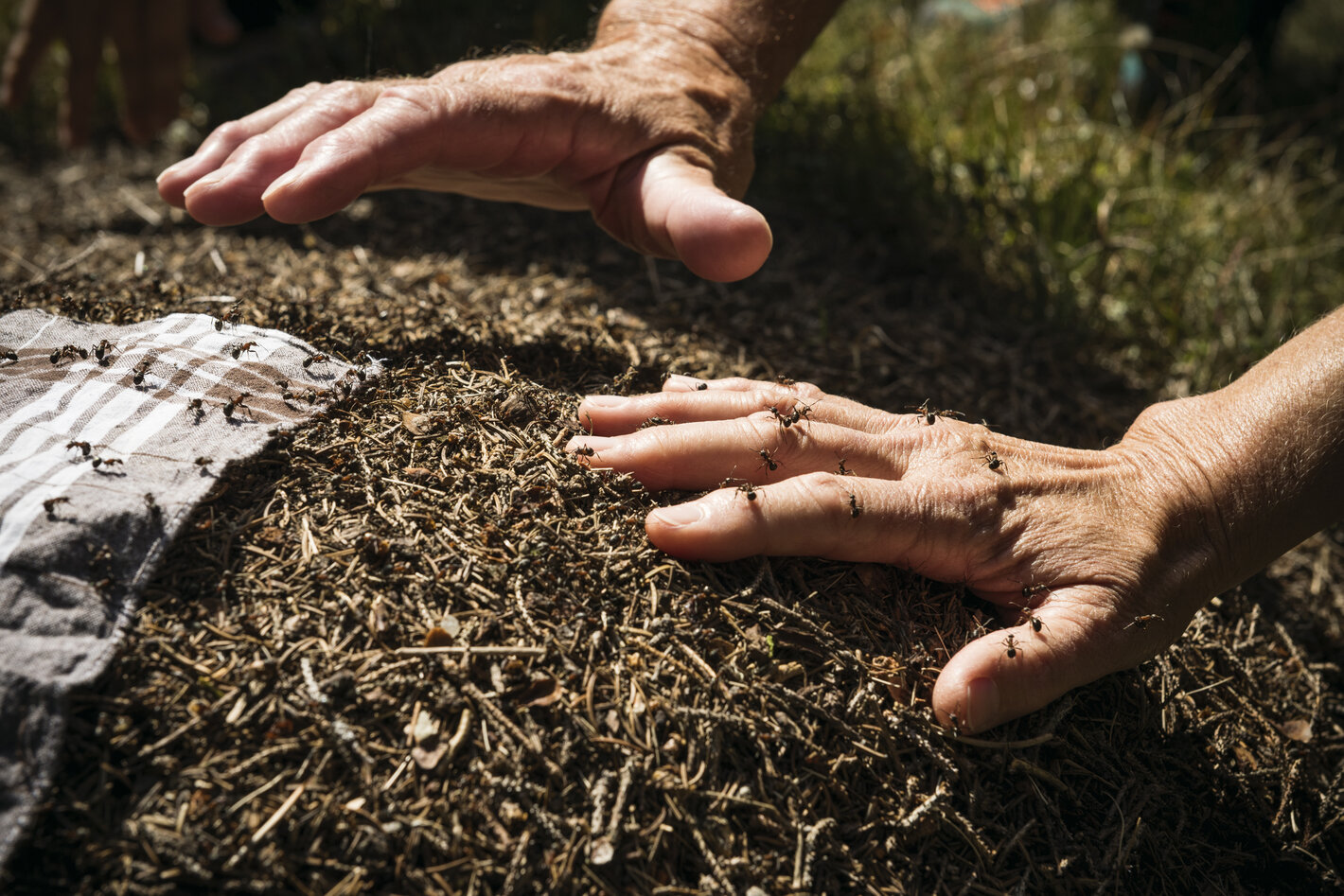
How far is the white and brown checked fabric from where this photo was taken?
1.34 m

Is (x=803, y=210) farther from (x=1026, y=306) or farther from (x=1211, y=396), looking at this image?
(x=1211, y=396)

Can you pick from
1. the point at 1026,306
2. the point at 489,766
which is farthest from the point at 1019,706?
the point at 1026,306

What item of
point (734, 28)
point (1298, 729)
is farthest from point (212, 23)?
point (1298, 729)

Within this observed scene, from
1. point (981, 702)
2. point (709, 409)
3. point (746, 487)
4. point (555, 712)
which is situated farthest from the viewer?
point (709, 409)

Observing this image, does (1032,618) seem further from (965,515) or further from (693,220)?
(693,220)

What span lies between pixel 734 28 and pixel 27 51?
386cm

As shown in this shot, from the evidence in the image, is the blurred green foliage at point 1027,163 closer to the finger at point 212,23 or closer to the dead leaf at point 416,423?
the finger at point 212,23

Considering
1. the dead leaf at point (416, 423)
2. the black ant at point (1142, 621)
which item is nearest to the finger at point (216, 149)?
the dead leaf at point (416, 423)

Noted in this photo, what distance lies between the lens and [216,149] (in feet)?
6.86

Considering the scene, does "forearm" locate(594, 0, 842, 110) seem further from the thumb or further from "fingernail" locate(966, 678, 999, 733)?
"fingernail" locate(966, 678, 999, 733)

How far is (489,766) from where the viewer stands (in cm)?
141

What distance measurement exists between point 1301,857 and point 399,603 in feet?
7.16

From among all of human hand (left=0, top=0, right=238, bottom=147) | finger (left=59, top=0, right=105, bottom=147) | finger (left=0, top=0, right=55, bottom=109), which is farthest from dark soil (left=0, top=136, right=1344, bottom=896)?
finger (left=0, top=0, right=55, bottom=109)

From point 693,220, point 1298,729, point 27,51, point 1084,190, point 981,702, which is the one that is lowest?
point 1298,729
